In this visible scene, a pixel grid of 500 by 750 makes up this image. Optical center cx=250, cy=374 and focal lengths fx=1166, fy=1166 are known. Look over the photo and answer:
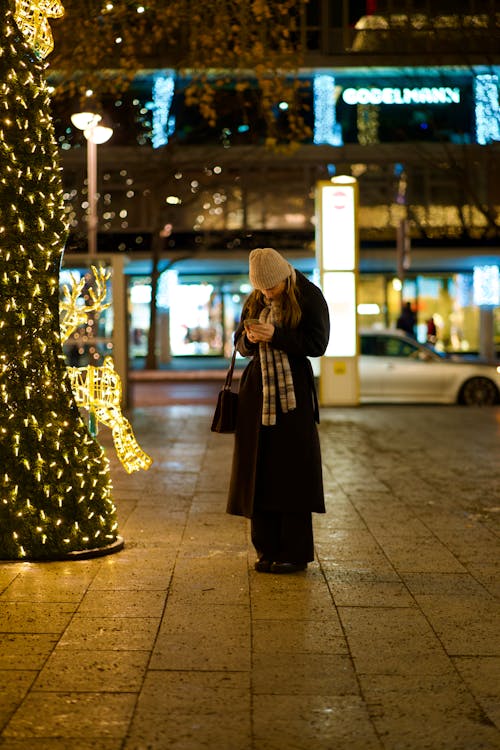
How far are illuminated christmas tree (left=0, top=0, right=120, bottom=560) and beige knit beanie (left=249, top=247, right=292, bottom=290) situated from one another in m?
1.28

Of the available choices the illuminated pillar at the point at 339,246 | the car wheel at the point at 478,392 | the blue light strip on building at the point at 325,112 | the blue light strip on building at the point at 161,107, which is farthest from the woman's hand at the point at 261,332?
the blue light strip on building at the point at 325,112

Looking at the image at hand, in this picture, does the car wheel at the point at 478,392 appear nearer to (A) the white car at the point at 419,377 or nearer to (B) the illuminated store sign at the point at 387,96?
(A) the white car at the point at 419,377

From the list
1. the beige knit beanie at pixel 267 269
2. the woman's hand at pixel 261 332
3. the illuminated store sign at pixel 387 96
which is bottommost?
the woman's hand at pixel 261 332

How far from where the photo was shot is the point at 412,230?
42156mm

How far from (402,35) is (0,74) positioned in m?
17.3

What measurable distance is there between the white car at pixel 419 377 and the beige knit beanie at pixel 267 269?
46.3ft

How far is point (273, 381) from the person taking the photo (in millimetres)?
6711

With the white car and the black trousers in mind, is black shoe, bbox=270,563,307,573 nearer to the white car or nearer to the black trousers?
the black trousers

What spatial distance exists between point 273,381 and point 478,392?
1466cm

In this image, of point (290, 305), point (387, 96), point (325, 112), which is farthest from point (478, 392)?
point (387, 96)

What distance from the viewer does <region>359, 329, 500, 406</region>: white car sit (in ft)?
68.0

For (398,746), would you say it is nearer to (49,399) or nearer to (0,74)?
(49,399)

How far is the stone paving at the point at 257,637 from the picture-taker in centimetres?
423

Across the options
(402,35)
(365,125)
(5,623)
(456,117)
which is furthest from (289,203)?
(5,623)
